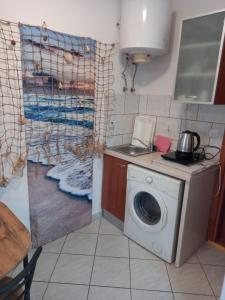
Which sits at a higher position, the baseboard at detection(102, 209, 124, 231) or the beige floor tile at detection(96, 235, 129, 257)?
the baseboard at detection(102, 209, 124, 231)

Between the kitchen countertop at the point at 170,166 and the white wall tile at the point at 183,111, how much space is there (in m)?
0.46

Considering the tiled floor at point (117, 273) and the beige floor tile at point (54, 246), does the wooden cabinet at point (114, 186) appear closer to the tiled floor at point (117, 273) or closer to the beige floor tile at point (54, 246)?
the tiled floor at point (117, 273)

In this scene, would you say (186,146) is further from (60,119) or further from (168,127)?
(60,119)

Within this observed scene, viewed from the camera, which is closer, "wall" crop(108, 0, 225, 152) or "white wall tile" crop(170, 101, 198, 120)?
"wall" crop(108, 0, 225, 152)

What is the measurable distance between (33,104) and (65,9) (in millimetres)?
786

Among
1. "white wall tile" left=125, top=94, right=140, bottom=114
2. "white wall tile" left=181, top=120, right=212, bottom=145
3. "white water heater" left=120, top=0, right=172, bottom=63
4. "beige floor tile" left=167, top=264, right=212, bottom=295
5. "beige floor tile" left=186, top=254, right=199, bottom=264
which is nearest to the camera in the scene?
"beige floor tile" left=167, top=264, right=212, bottom=295

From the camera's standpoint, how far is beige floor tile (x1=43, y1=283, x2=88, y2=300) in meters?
1.49

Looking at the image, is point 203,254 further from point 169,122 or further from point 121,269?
point 169,122

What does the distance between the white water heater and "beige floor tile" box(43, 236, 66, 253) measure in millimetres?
1846

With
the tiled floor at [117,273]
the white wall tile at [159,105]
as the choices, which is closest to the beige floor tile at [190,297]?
the tiled floor at [117,273]

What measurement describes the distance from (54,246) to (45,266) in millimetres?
243

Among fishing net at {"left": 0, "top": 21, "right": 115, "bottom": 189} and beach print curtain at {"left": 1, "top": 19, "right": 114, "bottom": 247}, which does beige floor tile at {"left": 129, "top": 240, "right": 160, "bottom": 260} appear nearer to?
beach print curtain at {"left": 1, "top": 19, "right": 114, "bottom": 247}

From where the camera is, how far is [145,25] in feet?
5.80

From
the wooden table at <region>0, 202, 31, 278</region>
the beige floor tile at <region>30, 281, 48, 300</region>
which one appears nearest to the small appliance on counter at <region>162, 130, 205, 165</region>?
the wooden table at <region>0, 202, 31, 278</region>
